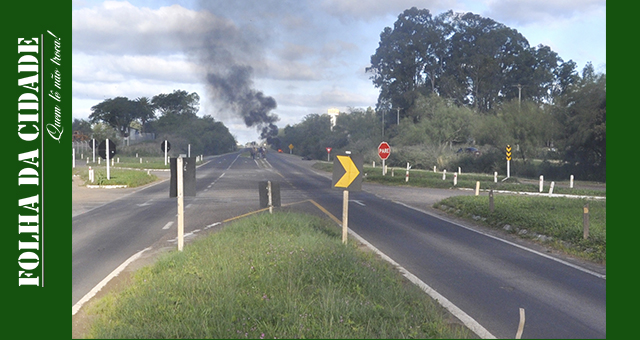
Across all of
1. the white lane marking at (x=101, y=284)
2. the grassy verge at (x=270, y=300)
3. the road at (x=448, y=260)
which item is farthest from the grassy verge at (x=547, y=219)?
the white lane marking at (x=101, y=284)

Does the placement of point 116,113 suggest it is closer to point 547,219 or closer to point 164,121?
point 164,121

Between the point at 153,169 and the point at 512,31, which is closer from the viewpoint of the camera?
the point at 153,169

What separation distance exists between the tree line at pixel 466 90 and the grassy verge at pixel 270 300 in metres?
42.1

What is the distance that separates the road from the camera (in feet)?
23.2

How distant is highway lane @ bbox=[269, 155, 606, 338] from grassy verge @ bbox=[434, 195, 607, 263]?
1141 millimetres

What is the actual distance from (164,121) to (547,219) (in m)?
100

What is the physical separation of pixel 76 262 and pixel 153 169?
4433 centimetres

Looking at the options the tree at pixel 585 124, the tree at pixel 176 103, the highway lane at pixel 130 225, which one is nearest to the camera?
the highway lane at pixel 130 225

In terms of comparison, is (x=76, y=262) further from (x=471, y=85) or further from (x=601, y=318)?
(x=471, y=85)

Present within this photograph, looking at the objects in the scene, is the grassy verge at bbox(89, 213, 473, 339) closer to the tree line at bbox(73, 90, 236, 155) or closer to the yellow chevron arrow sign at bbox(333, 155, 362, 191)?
the yellow chevron arrow sign at bbox(333, 155, 362, 191)

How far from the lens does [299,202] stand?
23.7 metres

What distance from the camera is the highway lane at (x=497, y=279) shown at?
22.1 ft

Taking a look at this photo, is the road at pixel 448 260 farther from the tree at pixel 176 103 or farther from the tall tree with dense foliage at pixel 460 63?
the tree at pixel 176 103

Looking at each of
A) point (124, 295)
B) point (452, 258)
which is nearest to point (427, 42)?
point (452, 258)
